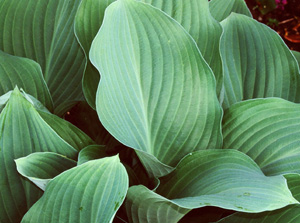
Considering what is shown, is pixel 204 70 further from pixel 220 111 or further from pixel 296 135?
pixel 296 135

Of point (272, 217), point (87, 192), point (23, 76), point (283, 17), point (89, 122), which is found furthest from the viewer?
point (283, 17)

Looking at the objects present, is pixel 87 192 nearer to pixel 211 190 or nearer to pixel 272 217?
pixel 211 190

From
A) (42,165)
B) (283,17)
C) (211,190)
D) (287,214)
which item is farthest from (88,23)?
(283,17)

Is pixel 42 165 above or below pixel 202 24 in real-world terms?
below

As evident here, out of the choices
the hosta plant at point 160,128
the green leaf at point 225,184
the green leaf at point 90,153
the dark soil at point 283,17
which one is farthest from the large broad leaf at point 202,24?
the dark soil at point 283,17

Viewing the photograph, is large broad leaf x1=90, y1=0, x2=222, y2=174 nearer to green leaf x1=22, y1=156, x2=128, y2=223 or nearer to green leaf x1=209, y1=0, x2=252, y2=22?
green leaf x1=22, y1=156, x2=128, y2=223

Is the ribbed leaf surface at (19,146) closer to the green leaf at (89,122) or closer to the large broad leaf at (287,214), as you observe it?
the green leaf at (89,122)
